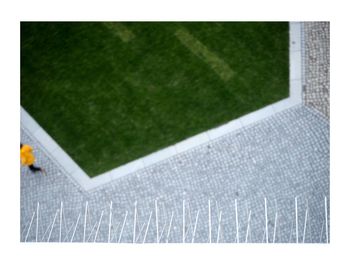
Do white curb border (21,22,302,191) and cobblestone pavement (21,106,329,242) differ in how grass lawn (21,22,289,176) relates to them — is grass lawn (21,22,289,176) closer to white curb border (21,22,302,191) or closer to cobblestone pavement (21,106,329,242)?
white curb border (21,22,302,191)

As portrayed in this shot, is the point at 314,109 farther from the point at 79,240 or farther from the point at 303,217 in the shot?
the point at 79,240

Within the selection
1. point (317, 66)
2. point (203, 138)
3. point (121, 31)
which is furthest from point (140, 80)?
point (317, 66)

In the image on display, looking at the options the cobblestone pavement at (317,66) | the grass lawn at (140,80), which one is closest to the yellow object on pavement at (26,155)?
the grass lawn at (140,80)

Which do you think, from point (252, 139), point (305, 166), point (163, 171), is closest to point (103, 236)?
point (163, 171)

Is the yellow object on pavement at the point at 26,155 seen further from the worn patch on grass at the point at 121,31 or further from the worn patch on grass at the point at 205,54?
the worn patch on grass at the point at 205,54

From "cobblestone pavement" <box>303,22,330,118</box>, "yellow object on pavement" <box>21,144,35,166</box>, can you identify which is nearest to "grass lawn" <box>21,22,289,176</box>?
"cobblestone pavement" <box>303,22,330,118</box>
